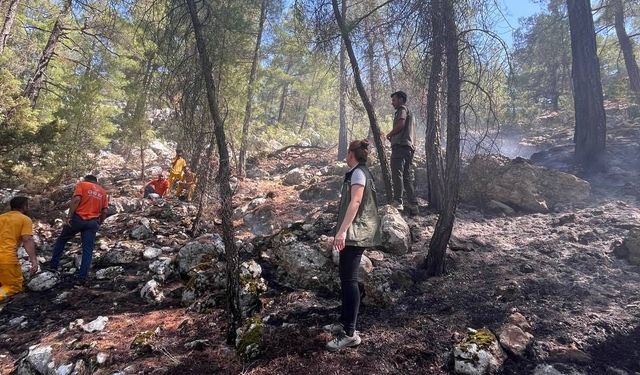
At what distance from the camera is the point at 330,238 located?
17.9ft

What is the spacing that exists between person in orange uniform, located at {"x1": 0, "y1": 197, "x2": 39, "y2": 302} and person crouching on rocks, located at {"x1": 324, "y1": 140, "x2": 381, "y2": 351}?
187 inches

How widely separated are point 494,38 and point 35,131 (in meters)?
9.65

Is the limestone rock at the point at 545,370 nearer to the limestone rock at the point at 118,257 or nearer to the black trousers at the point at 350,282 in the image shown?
the black trousers at the point at 350,282

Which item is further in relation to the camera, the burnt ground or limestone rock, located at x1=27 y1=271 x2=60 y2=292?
limestone rock, located at x1=27 y1=271 x2=60 y2=292

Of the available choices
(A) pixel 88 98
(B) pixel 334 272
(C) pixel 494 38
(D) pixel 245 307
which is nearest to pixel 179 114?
(D) pixel 245 307

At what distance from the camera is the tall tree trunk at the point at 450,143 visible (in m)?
4.62

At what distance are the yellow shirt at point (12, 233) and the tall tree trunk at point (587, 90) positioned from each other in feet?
39.4

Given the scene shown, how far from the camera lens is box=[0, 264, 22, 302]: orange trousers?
200 inches

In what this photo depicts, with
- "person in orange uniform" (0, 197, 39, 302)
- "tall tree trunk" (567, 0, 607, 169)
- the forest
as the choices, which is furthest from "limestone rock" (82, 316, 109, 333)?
"tall tree trunk" (567, 0, 607, 169)

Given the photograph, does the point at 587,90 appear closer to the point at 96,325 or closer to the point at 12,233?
the point at 96,325

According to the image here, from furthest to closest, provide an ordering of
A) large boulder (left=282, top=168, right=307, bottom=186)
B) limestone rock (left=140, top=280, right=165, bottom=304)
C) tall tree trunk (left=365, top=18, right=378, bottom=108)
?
large boulder (left=282, top=168, right=307, bottom=186), tall tree trunk (left=365, top=18, right=378, bottom=108), limestone rock (left=140, top=280, right=165, bottom=304)

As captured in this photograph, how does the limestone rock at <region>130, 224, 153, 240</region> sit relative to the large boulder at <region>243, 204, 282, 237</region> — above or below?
below

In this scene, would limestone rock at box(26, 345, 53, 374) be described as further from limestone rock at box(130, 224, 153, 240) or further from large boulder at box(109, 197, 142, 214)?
large boulder at box(109, 197, 142, 214)

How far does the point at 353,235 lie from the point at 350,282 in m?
0.46
